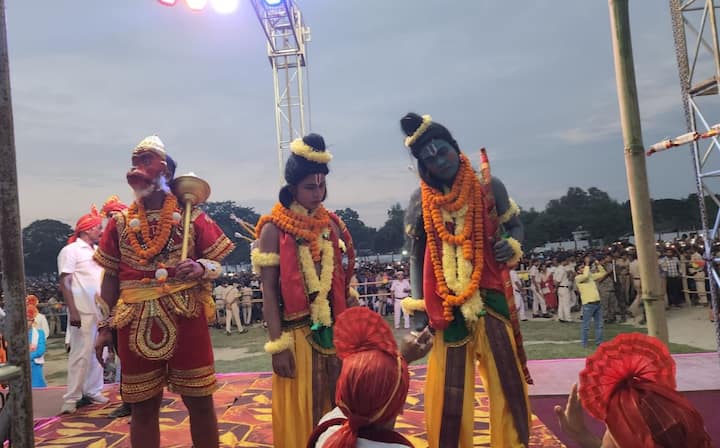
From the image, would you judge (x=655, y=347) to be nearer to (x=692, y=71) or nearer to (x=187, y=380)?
(x=187, y=380)

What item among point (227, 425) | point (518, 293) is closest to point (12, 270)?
point (227, 425)

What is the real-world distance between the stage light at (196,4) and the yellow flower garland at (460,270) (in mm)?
7769

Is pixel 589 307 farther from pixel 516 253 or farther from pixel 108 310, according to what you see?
pixel 108 310

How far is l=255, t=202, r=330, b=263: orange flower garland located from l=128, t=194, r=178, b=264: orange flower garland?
1.85 feet

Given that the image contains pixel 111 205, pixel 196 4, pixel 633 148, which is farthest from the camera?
pixel 196 4

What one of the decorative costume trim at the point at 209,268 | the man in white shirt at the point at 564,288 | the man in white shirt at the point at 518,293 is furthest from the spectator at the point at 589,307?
the decorative costume trim at the point at 209,268

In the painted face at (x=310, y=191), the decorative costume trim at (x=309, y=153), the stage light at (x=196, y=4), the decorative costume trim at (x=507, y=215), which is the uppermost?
the stage light at (x=196, y=4)

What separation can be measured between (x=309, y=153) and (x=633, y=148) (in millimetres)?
1741

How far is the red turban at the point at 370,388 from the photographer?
154 cm

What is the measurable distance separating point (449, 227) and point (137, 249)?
6.21 ft

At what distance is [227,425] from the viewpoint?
4207 mm

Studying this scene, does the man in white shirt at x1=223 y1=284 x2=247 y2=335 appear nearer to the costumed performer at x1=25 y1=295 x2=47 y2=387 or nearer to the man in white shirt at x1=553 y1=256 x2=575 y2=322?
the costumed performer at x1=25 y1=295 x2=47 y2=387

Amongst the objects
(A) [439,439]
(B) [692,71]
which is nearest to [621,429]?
(A) [439,439]

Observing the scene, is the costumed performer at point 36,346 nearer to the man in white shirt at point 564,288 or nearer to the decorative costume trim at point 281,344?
the decorative costume trim at point 281,344
